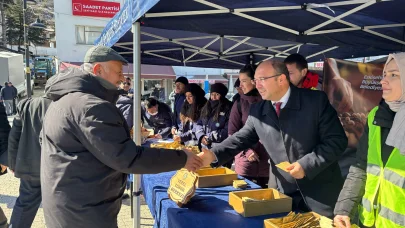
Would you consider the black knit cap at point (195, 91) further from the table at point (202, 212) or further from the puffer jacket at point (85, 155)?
the puffer jacket at point (85, 155)

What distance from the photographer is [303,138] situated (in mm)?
1896

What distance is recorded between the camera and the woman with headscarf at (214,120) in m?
3.75

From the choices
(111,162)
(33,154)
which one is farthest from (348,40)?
(33,154)

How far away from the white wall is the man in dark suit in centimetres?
1980

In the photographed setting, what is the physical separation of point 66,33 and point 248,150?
1967cm

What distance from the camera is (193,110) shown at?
4.29 metres

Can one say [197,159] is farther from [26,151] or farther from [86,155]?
[26,151]

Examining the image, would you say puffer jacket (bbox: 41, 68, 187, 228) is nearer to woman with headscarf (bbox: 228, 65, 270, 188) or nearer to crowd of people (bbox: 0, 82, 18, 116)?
woman with headscarf (bbox: 228, 65, 270, 188)

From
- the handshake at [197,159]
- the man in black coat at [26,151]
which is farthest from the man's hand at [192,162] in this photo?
the man in black coat at [26,151]

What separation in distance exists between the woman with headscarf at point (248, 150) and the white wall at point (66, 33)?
18.6m

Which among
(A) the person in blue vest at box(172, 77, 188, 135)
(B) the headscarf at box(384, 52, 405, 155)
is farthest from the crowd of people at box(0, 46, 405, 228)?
(A) the person in blue vest at box(172, 77, 188, 135)

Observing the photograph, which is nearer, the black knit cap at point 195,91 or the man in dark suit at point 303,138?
the man in dark suit at point 303,138

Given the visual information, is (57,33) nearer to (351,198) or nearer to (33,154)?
(33,154)

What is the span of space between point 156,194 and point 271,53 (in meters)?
4.00
